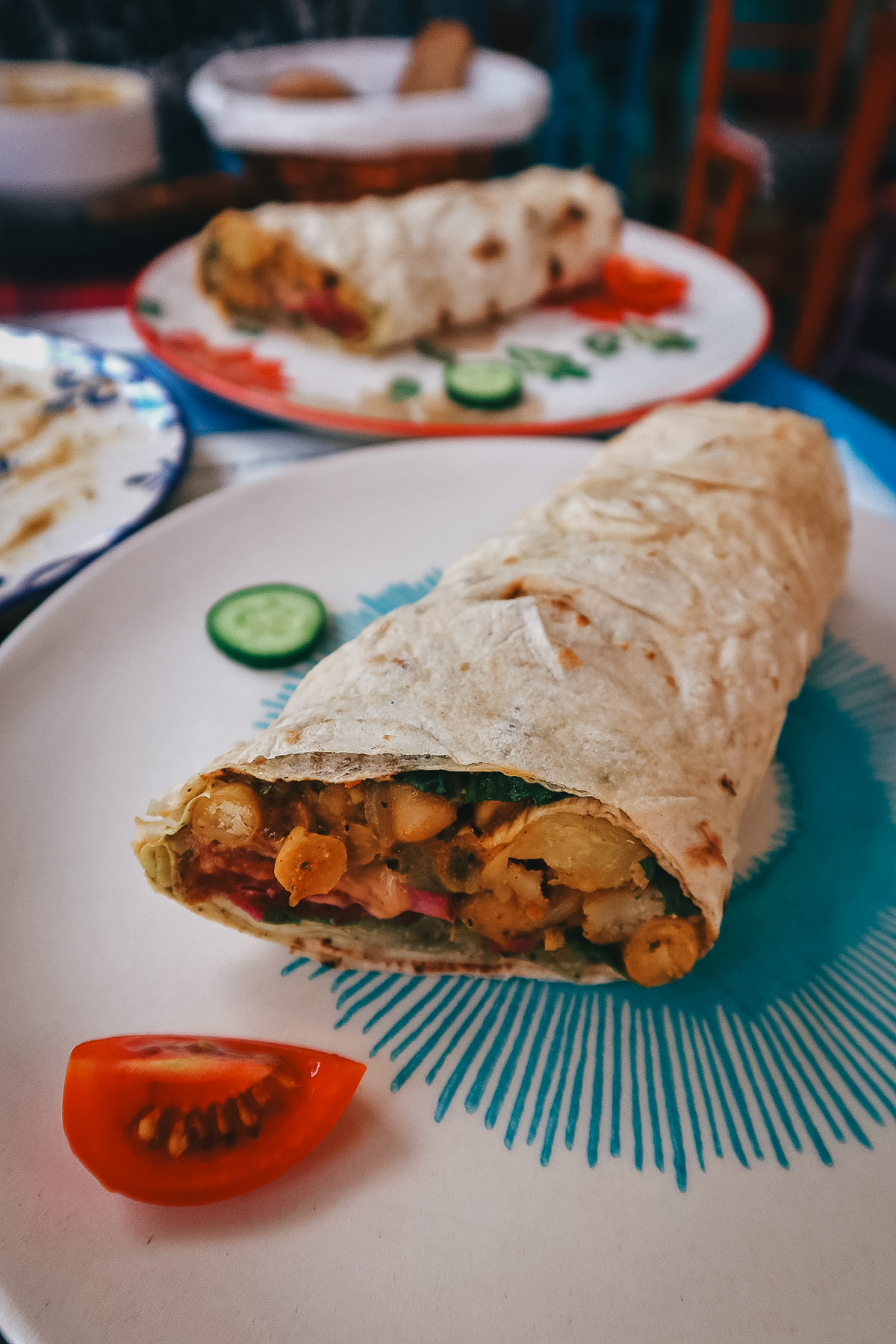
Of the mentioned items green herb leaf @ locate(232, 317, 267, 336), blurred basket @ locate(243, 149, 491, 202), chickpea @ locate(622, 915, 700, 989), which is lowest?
chickpea @ locate(622, 915, 700, 989)

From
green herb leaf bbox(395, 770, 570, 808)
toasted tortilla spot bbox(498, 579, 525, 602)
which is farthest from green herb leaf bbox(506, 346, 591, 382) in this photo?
green herb leaf bbox(395, 770, 570, 808)

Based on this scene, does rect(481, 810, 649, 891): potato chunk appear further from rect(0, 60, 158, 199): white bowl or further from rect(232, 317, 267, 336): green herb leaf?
rect(0, 60, 158, 199): white bowl

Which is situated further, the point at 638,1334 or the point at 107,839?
the point at 107,839

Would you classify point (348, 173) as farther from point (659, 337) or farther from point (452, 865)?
point (452, 865)

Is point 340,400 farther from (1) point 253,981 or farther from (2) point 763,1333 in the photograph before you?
(2) point 763,1333

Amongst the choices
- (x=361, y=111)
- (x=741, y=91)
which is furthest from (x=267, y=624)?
(x=741, y=91)

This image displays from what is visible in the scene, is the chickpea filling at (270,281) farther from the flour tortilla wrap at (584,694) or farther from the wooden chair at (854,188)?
the wooden chair at (854,188)

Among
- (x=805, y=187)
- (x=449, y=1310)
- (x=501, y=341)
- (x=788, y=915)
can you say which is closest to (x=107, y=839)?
(x=449, y=1310)
